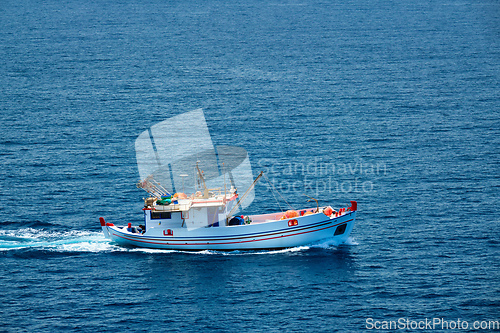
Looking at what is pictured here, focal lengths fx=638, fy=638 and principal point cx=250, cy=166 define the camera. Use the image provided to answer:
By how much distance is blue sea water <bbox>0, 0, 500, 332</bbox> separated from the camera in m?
74.3

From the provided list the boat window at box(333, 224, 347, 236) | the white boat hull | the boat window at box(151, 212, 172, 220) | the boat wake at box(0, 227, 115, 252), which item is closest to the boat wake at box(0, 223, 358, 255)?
the boat wake at box(0, 227, 115, 252)

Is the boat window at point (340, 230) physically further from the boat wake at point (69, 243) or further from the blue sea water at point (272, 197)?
the blue sea water at point (272, 197)

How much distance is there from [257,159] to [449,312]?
57.8 meters

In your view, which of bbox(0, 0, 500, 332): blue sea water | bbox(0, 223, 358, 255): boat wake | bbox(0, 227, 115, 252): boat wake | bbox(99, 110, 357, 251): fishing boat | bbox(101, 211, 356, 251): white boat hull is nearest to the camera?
bbox(0, 0, 500, 332): blue sea water

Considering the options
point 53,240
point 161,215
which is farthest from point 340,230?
point 53,240

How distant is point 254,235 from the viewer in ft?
283

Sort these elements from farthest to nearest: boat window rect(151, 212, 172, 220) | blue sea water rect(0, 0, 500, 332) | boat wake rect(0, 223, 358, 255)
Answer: boat wake rect(0, 223, 358, 255)
boat window rect(151, 212, 172, 220)
blue sea water rect(0, 0, 500, 332)

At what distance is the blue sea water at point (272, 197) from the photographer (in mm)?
74312

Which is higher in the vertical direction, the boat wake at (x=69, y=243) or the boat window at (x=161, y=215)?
the boat window at (x=161, y=215)

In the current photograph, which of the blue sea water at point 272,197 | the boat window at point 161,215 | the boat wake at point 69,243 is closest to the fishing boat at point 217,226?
the boat window at point 161,215

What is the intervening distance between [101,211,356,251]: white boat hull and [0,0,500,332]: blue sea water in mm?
1312

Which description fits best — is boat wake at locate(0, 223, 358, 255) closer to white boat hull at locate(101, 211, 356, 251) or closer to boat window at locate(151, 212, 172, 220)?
white boat hull at locate(101, 211, 356, 251)

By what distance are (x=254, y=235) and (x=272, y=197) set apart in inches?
892

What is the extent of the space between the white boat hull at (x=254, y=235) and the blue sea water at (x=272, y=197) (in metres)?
1.31
